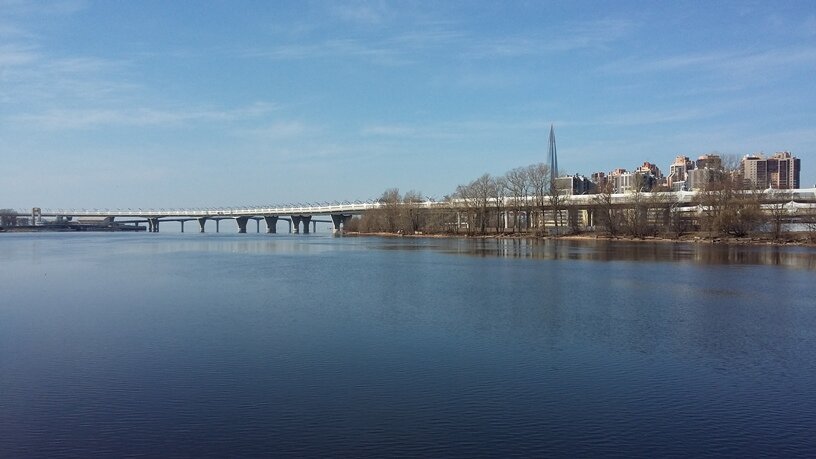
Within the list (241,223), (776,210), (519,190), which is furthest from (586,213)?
(241,223)

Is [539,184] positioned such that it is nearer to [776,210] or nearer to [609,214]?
[609,214]

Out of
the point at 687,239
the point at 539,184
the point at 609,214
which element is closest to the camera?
the point at 687,239

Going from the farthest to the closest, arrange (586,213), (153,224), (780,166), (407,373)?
(153,224) < (780,166) < (586,213) < (407,373)

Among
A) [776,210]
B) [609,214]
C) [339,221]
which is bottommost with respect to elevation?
[339,221]

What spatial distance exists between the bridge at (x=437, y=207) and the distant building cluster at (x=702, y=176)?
6.91 feet

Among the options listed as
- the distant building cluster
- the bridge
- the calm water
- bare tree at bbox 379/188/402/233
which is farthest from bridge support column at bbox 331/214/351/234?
the calm water

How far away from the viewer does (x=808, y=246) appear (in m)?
59.4

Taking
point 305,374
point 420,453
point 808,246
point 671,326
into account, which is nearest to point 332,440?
point 420,453

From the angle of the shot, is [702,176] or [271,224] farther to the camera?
[271,224]

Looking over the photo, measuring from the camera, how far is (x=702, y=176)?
8162cm

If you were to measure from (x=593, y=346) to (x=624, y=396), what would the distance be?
361 centimetres

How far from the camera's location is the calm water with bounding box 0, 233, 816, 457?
342 inches

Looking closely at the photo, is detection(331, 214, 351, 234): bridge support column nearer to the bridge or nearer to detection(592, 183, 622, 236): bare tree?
the bridge

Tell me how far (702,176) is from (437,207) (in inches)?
1575
